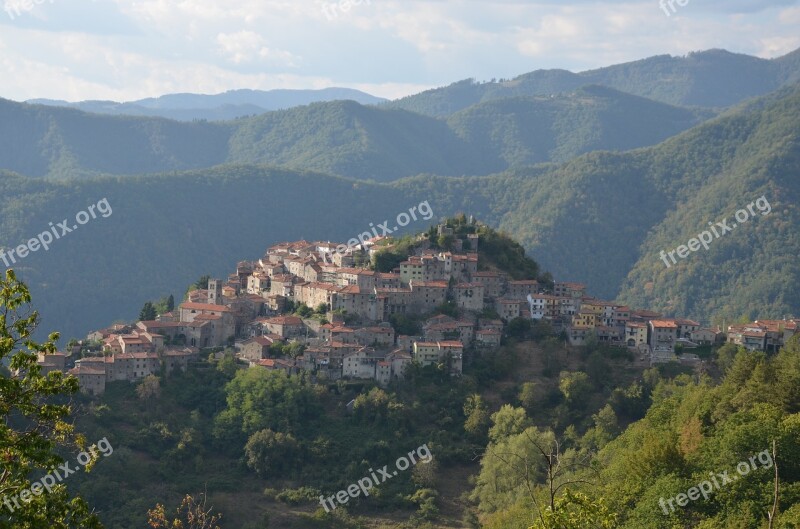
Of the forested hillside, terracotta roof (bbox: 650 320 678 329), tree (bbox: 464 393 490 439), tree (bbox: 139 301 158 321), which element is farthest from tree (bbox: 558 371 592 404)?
the forested hillside

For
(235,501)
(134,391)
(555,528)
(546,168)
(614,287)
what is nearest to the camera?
(555,528)

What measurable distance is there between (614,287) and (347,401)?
9083cm

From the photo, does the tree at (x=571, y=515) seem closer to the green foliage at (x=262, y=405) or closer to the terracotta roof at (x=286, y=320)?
the green foliage at (x=262, y=405)

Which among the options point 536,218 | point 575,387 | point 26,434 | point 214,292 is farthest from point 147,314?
point 536,218

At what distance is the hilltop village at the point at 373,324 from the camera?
191 feet

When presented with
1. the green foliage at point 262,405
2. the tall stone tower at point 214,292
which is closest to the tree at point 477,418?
the green foliage at point 262,405

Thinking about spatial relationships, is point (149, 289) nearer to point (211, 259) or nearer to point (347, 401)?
point (211, 259)

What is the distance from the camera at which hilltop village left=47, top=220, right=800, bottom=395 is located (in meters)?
58.2

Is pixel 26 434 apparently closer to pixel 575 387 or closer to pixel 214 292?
pixel 575 387

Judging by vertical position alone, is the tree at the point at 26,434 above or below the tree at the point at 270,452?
above

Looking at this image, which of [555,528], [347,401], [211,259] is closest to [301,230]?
[211,259]

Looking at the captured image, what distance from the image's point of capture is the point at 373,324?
2422 inches

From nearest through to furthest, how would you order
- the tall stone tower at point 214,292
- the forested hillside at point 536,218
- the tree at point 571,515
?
the tree at point 571,515 → the tall stone tower at point 214,292 → the forested hillside at point 536,218

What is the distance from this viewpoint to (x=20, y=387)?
48.3ft
